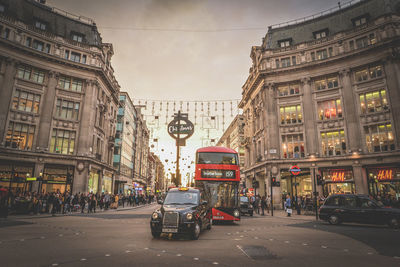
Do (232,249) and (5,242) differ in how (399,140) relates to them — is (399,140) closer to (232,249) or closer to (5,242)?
(232,249)

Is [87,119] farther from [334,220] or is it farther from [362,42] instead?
[362,42]

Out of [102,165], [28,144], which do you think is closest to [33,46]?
[28,144]

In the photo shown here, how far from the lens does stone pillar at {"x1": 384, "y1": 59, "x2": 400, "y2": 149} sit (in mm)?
27547

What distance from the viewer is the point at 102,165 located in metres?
37.6

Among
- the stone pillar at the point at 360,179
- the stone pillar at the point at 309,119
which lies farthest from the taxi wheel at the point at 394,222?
the stone pillar at the point at 309,119

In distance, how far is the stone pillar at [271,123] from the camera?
34.4 meters

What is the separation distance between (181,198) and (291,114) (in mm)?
28416

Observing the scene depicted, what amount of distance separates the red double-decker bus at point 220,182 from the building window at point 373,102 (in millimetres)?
23426

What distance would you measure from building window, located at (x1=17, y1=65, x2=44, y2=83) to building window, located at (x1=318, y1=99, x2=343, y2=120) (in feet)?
120

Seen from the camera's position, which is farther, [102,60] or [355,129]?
[102,60]

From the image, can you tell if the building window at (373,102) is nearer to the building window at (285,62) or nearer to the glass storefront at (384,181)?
the glass storefront at (384,181)

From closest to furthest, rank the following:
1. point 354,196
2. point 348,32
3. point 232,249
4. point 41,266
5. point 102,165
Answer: point 41,266 < point 232,249 < point 354,196 < point 348,32 < point 102,165

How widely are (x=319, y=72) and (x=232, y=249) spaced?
3221 centimetres

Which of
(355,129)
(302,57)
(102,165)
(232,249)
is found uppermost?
(302,57)
